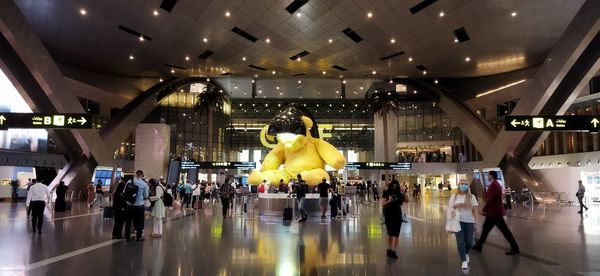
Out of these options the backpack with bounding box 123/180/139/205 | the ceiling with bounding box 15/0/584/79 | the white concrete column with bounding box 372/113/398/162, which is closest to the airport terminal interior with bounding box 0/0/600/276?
the backpack with bounding box 123/180/139/205

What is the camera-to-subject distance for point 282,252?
7602 millimetres

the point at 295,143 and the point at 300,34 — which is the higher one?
the point at 300,34

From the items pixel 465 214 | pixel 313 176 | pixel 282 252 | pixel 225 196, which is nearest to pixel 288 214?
pixel 225 196

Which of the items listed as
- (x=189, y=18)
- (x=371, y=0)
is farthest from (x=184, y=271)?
(x=189, y=18)

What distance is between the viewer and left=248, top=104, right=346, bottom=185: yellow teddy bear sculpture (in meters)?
17.8

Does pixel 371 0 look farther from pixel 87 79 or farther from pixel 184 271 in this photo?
pixel 87 79

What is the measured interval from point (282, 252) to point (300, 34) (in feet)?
64.3

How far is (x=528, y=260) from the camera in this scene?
6.99m

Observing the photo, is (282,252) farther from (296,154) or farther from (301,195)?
(296,154)

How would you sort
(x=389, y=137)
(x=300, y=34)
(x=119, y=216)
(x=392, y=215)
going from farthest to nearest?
(x=389, y=137), (x=300, y=34), (x=119, y=216), (x=392, y=215)

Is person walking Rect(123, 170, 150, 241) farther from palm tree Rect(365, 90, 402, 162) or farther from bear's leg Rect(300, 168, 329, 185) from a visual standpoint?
palm tree Rect(365, 90, 402, 162)

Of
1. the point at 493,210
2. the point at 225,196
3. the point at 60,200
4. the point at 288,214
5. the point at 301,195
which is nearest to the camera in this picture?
the point at 493,210

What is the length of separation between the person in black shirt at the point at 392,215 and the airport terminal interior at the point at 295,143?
27 mm

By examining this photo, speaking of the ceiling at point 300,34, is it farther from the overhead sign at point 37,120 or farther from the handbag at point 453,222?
the handbag at point 453,222
